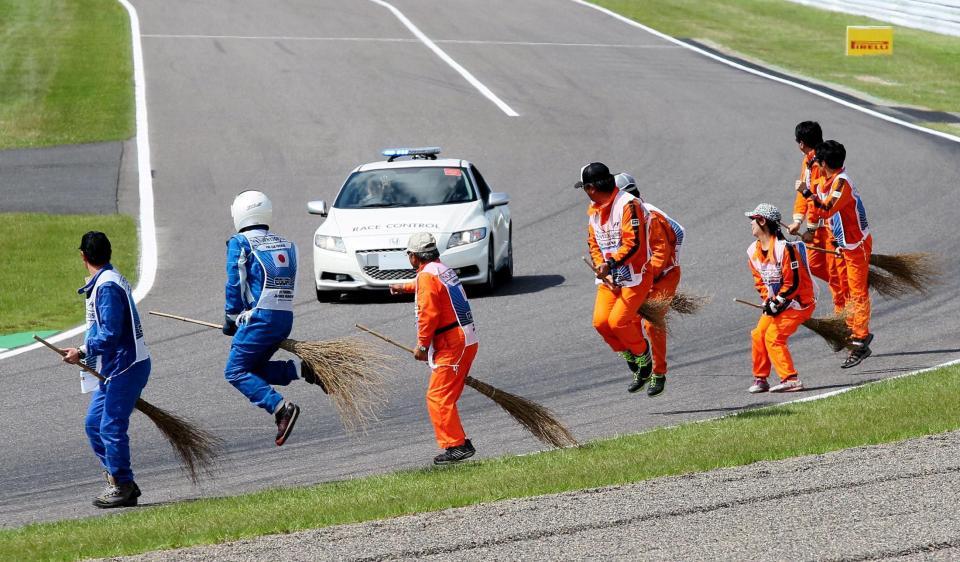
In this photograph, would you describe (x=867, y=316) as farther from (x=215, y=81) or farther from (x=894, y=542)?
(x=215, y=81)

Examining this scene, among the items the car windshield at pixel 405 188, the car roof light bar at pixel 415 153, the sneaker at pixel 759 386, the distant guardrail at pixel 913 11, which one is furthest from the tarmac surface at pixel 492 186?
the distant guardrail at pixel 913 11

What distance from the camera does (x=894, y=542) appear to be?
7117mm

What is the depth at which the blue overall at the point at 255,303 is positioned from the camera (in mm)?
10000

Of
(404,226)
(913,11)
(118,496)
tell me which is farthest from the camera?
(913,11)

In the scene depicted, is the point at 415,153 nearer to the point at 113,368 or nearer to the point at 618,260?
the point at 618,260

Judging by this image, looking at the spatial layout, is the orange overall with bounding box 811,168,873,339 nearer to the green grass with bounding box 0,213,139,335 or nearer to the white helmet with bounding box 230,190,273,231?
the white helmet with bounding box 230,190,273,231

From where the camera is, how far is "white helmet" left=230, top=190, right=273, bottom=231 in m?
10.1

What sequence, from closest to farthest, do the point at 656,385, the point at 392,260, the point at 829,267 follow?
the point at 656,385, the point at 829,267, the point at 392,260

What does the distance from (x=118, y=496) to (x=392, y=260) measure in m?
7.75

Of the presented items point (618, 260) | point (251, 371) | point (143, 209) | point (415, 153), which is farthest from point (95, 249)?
point (143, 209)

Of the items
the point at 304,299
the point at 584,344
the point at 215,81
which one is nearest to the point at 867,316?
the point at 584,344

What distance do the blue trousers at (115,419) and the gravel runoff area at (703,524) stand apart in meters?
1.91

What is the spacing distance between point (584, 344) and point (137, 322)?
581 cm

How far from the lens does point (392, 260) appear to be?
17.0 meters
